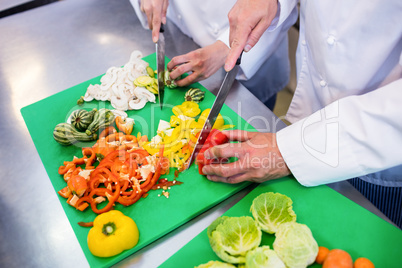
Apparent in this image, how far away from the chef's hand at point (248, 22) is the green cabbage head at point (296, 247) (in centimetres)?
70

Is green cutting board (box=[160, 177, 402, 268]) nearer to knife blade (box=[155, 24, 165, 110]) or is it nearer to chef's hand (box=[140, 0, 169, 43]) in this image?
knife blade (box=[155, 24, 165, 110])

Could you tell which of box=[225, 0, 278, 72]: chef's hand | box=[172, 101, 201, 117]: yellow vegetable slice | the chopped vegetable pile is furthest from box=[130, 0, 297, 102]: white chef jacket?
the chopped vegetable pile

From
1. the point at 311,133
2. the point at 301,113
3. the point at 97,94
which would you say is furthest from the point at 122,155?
the point at 301,113

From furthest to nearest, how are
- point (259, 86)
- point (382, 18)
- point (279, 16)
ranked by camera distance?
point (259, 86), point (279, 16), point (382, 18)

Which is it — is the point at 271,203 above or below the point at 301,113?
below

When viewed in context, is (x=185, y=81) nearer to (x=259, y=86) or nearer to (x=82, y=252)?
(x=259, y=86)

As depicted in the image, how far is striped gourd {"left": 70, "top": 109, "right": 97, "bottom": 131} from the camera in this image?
164cm

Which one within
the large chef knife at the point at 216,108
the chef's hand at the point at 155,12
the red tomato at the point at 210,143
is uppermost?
the chef's hand at the point at 155,12

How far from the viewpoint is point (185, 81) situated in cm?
182

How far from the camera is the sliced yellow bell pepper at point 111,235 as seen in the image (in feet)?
4.07

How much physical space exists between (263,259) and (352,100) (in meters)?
0.68

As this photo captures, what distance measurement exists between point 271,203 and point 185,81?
82cm

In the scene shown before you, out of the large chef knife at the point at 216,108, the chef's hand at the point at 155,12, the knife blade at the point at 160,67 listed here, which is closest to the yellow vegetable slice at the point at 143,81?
the knife blade at the point at 160,67

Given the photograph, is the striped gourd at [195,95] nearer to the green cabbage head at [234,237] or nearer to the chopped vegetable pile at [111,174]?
the chopped vegetable pile at [111,174]
